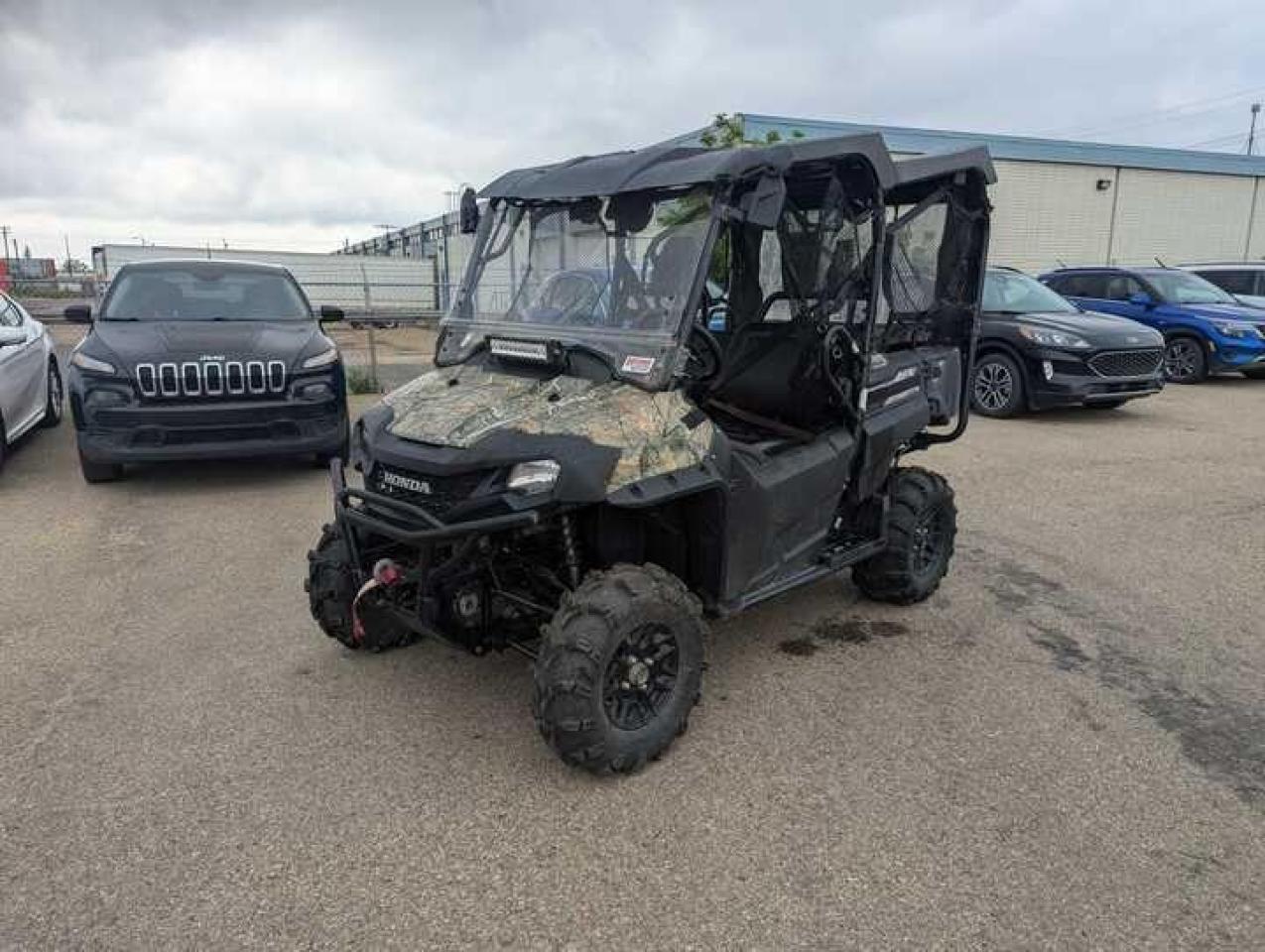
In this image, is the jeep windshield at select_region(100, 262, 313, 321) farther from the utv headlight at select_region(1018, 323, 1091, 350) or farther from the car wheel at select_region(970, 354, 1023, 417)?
the utv headlight at select_region(1018, 323, 1091, 350)

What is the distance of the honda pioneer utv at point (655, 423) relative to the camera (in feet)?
10.4

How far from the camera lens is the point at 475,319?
4297 mm

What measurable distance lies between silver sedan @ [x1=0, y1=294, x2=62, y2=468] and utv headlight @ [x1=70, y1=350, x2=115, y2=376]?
1.24 meters

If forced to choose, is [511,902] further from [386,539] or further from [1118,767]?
[1118,767]

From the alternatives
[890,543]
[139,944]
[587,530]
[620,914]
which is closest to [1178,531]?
[890,543]

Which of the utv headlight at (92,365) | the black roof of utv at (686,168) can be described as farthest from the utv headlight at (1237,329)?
the utv headlight at (92,365)

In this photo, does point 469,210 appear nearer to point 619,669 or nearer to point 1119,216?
point 619,669

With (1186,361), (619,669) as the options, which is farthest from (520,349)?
(1186,361)

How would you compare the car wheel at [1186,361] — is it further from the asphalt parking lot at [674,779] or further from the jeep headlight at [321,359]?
the jeep headlight at [321,359]

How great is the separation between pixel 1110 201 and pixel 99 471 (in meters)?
25.3

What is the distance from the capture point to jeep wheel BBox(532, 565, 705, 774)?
3.03 metres

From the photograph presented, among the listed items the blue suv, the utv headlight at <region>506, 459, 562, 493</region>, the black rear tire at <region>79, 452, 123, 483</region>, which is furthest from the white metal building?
the utv headlight at <region>506, 459, 562, 493</region>

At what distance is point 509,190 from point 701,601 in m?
2.06

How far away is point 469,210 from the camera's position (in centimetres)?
443
